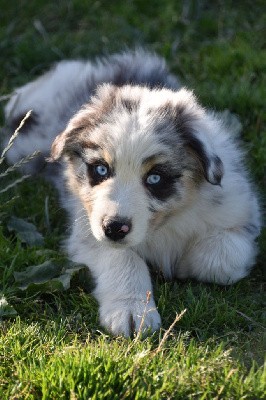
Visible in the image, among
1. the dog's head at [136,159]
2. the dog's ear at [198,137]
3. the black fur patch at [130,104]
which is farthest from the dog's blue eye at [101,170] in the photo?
the dog's ear at [198,137]

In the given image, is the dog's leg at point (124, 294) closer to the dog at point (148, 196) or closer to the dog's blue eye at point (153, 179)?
the dog at point (148, 196)

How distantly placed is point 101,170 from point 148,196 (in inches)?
12.3

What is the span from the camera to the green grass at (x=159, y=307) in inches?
151

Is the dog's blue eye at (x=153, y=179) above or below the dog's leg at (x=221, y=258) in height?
above

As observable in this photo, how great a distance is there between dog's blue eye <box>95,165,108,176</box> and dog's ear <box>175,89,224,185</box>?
46 cm

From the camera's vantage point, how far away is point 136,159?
447 cm

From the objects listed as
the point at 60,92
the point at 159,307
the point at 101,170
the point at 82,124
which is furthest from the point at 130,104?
the point at 60,92

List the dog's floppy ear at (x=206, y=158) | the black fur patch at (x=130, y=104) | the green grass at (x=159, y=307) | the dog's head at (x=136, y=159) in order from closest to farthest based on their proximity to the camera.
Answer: the green grass at (x=159, y=307) → the dog's head at (x=136, y=159) → the dog's floppy ear at (x=206, y=158) → the black fur patch at (x=130, y=104)

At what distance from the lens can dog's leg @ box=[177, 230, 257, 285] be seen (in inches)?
195

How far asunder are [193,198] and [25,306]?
112 centimetres

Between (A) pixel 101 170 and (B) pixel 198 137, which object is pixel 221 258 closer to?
(B) pixel 198 137

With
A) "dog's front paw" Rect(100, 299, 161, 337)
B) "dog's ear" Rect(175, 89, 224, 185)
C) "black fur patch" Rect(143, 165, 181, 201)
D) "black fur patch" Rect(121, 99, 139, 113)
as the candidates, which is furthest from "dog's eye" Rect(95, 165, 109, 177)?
"dog's front paw" Rect(100, 299, 161, 337)

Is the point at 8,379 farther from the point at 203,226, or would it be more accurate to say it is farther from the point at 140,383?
the point at 203,226

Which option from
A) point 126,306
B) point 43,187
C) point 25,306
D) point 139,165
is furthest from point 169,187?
point 43,187
